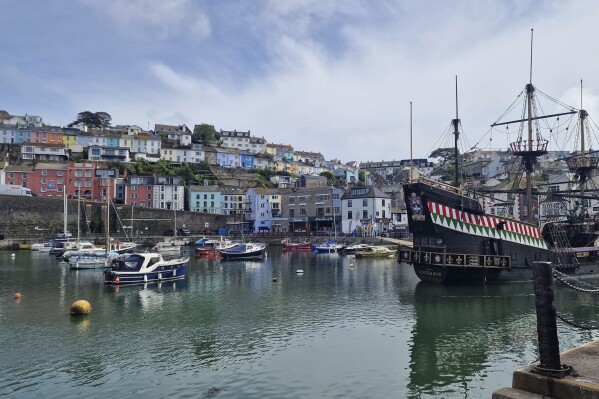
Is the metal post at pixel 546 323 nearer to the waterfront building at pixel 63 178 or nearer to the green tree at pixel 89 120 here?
the waterfront building at pixel 63 178

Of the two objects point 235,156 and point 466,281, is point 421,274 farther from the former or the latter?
point 235,156

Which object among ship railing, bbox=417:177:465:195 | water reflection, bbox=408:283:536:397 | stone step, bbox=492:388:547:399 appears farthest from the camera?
ship railing, bbox=417:177:465:195

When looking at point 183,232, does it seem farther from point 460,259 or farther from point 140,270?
point 460,259

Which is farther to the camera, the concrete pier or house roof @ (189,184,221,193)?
house roof @ (189,184,221,193)

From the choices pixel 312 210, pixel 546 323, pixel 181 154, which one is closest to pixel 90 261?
pixel 546 323

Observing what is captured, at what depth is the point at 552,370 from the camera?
9094mm

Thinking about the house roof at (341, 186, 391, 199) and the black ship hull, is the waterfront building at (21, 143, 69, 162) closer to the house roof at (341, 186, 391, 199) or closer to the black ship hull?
the house roof at (341, 186, 391, 199)

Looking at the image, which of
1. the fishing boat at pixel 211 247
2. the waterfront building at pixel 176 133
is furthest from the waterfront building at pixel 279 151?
the fishing boat at pixel 211 247

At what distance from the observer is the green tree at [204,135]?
149587 millimetres

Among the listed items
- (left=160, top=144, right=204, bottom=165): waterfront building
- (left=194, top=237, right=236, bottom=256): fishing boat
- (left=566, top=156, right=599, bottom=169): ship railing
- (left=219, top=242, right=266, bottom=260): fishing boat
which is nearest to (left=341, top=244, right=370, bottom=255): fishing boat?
(left=219, top=242, right=266, bottom=260): fishing boat

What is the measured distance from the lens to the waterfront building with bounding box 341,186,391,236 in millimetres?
85875

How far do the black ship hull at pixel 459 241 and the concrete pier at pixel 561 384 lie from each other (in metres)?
21.6

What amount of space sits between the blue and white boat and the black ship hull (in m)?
19.3

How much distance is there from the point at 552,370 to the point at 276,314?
16665 mm
